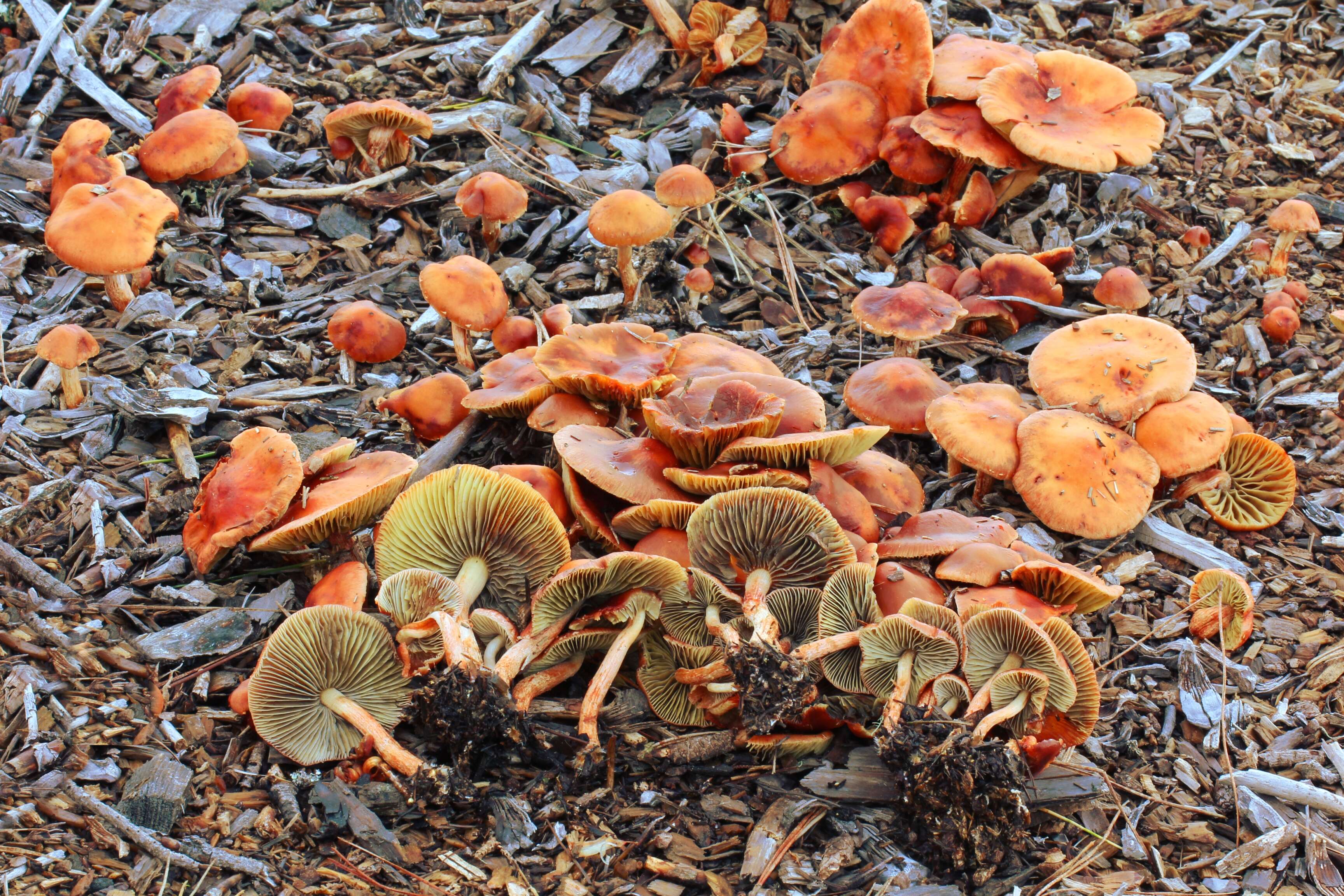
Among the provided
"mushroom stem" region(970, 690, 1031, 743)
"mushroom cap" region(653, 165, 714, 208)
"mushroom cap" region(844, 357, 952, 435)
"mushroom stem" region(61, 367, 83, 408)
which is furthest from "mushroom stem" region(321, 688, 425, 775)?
"mushroom cap" region(653, 165, 714, 208)

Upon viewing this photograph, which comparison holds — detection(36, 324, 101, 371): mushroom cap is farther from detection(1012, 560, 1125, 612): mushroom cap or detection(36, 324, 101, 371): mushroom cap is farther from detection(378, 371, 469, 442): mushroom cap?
detection(1012, 560, 1125, 612): mushroom cap

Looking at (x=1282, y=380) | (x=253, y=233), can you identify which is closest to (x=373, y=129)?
(x=253, y=233)

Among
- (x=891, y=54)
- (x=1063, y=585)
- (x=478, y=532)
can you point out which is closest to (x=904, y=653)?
(x=1063, y=585)

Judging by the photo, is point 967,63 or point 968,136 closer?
point 968,136

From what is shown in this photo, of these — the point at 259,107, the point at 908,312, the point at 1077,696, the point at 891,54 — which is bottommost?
the point at 1077,696

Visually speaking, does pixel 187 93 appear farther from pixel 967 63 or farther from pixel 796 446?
pixel 967 63
